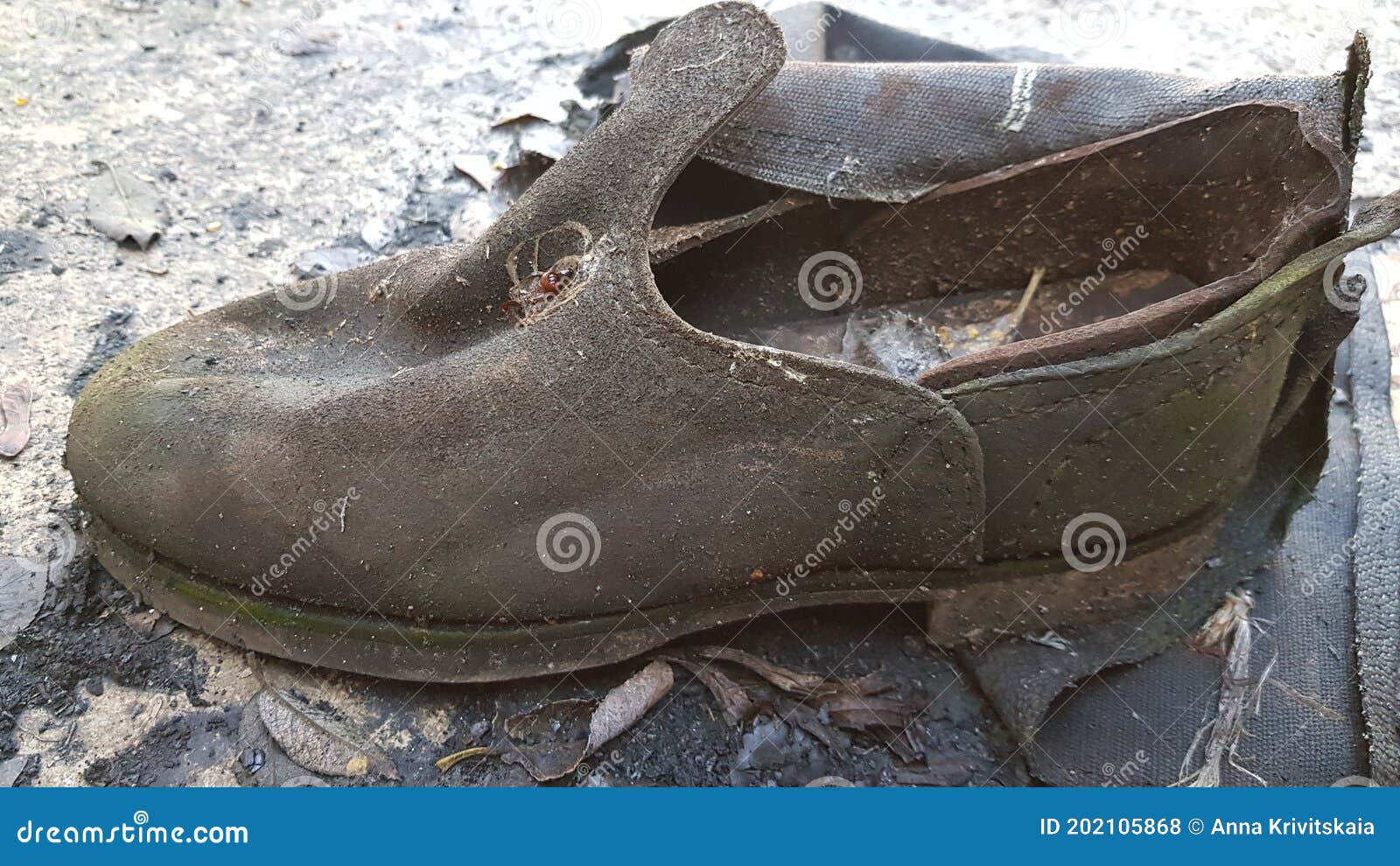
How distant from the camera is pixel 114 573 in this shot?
1544 millimetres

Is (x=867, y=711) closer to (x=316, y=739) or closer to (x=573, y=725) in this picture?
(x=573, y=725)

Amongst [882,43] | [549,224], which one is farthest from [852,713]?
[882,43]

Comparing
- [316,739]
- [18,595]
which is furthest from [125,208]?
[316,739]

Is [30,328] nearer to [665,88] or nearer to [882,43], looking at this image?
[665,88]

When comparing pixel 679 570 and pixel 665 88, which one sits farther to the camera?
pixel 665 88

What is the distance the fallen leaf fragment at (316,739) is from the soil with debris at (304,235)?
0.05ft

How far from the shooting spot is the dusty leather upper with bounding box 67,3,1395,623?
1323 mm

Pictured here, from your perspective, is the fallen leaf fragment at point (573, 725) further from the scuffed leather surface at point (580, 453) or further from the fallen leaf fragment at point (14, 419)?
the fallen leaf fragment at point (14, 419)

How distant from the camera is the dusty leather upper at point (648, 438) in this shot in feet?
4.34

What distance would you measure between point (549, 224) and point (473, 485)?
444 mm

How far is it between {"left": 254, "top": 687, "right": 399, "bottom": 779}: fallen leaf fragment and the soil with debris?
0.5 inches

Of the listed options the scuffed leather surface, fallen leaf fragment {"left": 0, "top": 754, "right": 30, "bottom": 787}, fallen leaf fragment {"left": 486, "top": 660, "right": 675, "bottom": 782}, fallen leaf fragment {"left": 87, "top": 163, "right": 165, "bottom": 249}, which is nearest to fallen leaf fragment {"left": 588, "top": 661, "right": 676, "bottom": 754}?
fallen leaf fragment {"left": 486, "top": 660, "right": 675, "bottom": 782}

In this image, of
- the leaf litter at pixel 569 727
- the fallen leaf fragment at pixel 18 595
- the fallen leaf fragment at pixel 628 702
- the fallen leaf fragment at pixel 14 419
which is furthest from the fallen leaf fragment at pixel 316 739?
the fallen leaf fragment at pixel 14 419

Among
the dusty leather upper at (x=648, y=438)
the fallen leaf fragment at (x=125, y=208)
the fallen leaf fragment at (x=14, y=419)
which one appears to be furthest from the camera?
the fallen leaf fragment at (x=125, y=208)
